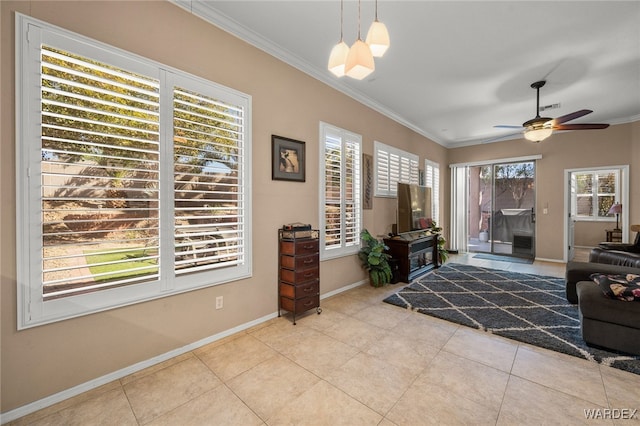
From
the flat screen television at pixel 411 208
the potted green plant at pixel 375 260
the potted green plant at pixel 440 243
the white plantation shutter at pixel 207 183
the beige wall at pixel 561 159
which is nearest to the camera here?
the white plantation shutter at pixel 207 183

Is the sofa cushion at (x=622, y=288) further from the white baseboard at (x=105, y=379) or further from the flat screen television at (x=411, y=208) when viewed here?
the white baseboard at (x=105, y=379)

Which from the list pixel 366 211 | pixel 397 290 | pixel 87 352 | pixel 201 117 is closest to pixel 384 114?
pixel 366 211

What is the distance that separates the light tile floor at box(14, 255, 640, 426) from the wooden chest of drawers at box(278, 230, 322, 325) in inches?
15.2

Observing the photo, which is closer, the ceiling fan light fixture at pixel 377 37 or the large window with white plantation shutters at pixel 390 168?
the ceiling fan light fixture at pixel 377 37

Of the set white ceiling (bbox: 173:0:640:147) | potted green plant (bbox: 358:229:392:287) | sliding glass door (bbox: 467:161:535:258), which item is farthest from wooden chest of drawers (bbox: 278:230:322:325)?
sliding glass door (bbox: 467:161:535:258)

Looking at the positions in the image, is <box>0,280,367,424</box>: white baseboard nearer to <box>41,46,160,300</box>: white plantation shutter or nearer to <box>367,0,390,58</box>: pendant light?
<box>41,46,160,300</box>: white plantation shutter

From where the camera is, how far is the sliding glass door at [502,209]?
6.34 m

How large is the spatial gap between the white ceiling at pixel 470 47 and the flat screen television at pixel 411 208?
1.53 meters

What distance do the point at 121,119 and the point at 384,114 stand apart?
13.5ft

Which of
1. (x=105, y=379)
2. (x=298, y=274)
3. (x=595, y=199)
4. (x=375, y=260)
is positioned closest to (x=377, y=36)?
(x=298, y=274)

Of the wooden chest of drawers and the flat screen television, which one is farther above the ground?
the flat screen television

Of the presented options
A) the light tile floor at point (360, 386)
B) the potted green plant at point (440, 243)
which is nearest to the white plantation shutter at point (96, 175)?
the light tile floor at point (360, 386)

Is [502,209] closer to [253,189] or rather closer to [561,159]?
[561,159]

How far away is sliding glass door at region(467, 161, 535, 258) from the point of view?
6344mm
